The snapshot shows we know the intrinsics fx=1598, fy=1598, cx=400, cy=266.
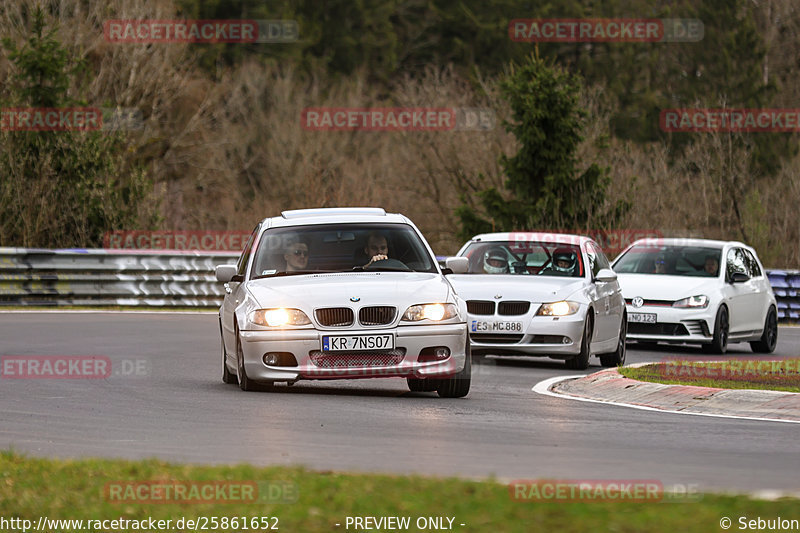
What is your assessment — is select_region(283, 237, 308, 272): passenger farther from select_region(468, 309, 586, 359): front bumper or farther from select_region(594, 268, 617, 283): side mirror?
select_region(594, 268, 617, 283): side mirror

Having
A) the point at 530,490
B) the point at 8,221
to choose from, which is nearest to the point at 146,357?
the point at 530,490

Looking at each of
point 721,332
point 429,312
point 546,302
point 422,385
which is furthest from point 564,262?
point 429,312

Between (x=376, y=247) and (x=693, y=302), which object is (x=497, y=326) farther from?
(x=693, y=302)

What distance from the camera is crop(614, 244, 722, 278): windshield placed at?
24.1 metres

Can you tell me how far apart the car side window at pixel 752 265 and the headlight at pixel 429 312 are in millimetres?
12143

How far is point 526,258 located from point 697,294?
3.67 m

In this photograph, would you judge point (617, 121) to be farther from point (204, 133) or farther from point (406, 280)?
point (406, 280)

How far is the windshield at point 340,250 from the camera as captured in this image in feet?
49.2

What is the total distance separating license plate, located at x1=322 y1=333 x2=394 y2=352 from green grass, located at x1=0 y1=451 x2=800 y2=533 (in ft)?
16.5

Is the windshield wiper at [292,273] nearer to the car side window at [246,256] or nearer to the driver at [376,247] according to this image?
the driver at [376,247]

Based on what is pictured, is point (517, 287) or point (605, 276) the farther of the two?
point (605, 276)

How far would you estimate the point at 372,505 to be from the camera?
7.45m

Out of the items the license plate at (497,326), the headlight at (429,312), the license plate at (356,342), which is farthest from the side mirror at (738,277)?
the license plate at (356,342)

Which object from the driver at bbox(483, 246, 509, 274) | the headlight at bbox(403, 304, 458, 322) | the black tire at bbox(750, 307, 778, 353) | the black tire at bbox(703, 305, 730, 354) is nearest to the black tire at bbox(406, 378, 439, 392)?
the headlight at bbox(403, 304, 458, 322)
